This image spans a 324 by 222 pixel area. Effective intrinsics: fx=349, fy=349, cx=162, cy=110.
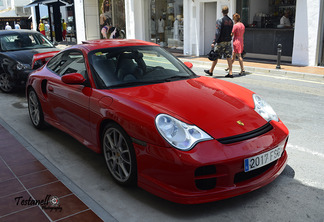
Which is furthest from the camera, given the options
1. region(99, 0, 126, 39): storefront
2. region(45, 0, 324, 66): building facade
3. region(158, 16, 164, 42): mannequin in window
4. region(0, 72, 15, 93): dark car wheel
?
region(99, 0, 126, 39): storefront

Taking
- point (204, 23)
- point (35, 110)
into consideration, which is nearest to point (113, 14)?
point (204, 23)

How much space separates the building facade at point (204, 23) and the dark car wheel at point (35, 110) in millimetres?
10281

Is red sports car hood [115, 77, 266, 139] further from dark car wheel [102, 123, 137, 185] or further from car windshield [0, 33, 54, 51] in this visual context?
car windshield [0, 33, 54, 51]

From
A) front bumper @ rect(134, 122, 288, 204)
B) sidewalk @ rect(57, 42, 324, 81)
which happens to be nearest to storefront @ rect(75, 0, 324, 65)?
sidewalk @ rect(57, 42, 324, 81)

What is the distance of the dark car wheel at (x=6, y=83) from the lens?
8.60 metres

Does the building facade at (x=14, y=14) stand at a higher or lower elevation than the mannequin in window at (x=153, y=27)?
higher

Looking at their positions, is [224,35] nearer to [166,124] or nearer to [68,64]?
[68,64]

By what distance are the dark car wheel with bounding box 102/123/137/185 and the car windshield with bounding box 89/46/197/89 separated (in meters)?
0.62

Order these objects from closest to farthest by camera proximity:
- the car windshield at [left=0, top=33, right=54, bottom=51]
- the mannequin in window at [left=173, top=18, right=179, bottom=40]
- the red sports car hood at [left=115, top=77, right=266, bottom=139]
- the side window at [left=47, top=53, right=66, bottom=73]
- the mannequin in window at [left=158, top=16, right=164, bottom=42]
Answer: the red sports car hood at [left=115, top=77, right=266, bottom=139], the side window at [left=47, top=53, right=66, bottom=73], the car windshield at [left=0, top=33, right=54, bottom=51], the mannequin in window at [left=173, top=18, right=179, bottom=40], the mannequin in window at [left=158, top=16, right=164, bottom=42]

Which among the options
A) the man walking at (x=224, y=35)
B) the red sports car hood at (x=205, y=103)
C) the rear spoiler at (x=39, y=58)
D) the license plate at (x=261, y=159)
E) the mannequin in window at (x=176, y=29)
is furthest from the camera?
the mannequin in window at (x=176, y=29)

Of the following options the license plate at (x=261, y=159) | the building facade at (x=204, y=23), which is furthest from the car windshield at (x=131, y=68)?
the building facade at (x=204, y=23)

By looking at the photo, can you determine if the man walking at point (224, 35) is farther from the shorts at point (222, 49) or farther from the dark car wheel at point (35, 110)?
the dark car wheel at point (35, 110)

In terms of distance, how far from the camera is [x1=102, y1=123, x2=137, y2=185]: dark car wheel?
10.9 feet

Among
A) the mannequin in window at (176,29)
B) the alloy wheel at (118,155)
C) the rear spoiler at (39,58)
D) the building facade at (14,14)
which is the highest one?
the building facade at (14,14)
